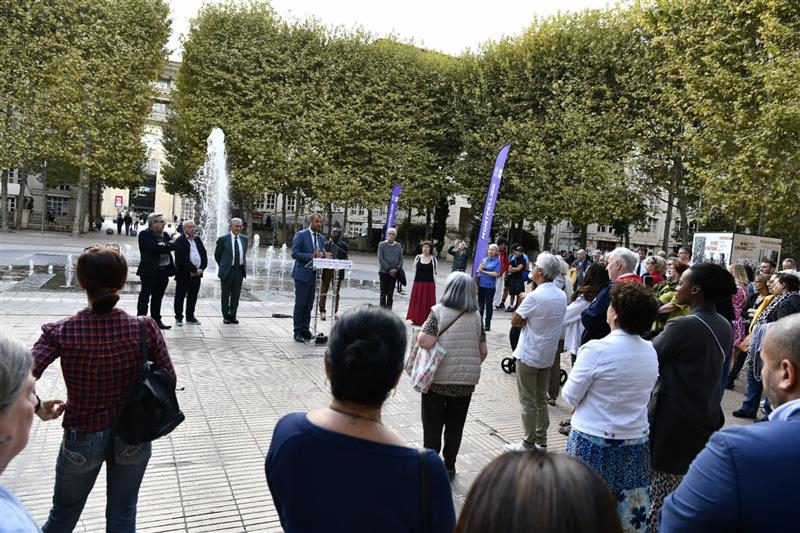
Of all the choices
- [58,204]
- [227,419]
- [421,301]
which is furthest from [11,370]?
[58,204]

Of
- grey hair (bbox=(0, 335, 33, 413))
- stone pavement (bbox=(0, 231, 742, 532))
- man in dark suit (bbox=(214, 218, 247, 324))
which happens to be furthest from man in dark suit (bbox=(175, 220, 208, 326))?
grey hair (bbox=(0, 335, 33, 413))

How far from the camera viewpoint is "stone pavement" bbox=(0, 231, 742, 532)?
3.86m

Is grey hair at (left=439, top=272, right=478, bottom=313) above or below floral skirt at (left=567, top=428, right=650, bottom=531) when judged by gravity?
above

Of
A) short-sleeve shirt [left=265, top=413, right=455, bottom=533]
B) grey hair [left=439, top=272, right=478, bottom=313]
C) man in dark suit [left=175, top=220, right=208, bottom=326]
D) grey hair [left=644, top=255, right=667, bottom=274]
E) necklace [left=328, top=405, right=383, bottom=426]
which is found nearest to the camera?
short-sleeve shirt [left=265, top=413, right=455, bottom=533]

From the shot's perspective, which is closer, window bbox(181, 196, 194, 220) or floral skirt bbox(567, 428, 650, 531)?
floral skirt bbox(567, 428, 650, 531)

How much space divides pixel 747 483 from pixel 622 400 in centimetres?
199

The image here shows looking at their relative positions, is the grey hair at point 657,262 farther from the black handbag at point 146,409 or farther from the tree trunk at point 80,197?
the tree trunk at point 80,197

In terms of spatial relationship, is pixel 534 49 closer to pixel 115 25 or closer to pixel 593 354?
pixel 115 25

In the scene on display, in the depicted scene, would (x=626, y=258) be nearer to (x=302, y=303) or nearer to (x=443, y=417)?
(x=443, y=417)

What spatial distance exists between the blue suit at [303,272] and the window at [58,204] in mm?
56256

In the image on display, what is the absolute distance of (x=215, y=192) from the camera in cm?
2759

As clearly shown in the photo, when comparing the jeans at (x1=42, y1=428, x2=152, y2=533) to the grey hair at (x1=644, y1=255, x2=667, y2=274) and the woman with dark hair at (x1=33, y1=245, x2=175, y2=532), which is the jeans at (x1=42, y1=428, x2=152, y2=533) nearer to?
the woman with dark hair at (x1=33, y1=245, x2=175, y2=532)

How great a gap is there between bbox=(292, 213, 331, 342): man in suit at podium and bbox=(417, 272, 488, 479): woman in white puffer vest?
16.6 feet

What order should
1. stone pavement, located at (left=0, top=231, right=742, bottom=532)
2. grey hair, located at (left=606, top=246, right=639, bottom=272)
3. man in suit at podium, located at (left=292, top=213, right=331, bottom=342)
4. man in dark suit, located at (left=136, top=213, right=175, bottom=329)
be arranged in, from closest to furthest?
stone pavement, located at (left=0, top=231, right=742, bottom=532), grey hair, located at (left=606, top=246, right=639, bottom=272), man in dark suit, located at (left=136, top=213, right=175, bottom=329), man in suit at podium, located at (left=292, top=213, right=331, bottom=342)
